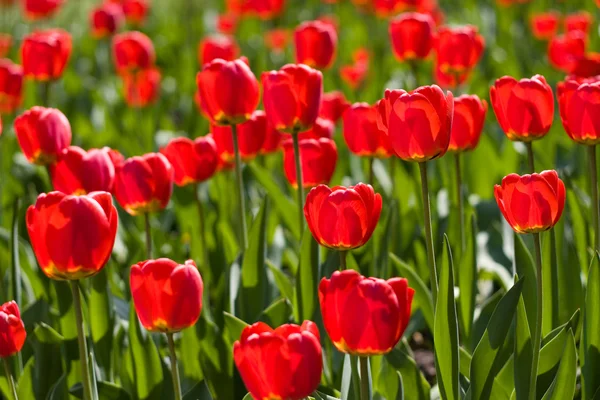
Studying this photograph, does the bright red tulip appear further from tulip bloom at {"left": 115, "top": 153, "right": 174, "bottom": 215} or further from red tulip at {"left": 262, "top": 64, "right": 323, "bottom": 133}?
red tulip at {"left": 262, "top": 64, "right": 323, "bottom": 133}

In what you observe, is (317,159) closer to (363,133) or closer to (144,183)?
(363,133)

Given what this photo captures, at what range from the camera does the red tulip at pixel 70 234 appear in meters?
1.48

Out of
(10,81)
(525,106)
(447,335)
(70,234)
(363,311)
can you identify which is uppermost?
(10,81)

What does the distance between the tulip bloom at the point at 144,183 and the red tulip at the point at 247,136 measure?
0.37 meters

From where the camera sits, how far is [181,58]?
5.71 m

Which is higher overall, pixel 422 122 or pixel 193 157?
pixel 422 122

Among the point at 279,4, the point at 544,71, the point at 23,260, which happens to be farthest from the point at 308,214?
the point at 279,4

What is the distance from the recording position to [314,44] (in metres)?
3.04

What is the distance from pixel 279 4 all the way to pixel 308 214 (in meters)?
3.36

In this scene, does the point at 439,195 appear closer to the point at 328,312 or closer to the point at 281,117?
the point at 281,117

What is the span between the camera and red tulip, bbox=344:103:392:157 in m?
2.35

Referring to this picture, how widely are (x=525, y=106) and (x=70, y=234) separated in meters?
0.99

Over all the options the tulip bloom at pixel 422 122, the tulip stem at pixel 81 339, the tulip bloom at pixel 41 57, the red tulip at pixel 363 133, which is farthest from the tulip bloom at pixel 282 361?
the tulip bloom at pixel 41 57

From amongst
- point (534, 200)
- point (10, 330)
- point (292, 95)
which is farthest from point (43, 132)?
point (534, 200)
